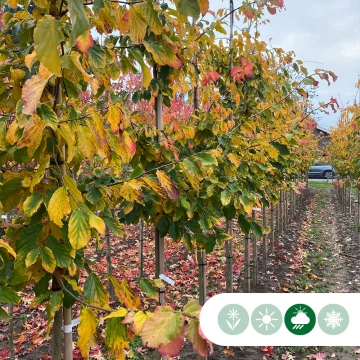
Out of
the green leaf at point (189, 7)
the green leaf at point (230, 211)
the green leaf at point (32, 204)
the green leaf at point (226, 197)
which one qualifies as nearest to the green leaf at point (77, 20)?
the green leaf at point (189, 7)

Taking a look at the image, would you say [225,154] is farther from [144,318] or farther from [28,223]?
[144,318]

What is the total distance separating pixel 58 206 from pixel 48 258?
9.1 inches

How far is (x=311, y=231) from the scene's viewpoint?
9805mm

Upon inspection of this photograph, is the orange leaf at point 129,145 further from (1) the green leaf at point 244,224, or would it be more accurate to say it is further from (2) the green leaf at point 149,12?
(1) the green leaf at point 244,224

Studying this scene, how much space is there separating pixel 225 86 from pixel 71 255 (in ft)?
9.58

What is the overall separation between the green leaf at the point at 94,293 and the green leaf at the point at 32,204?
13.7 inches

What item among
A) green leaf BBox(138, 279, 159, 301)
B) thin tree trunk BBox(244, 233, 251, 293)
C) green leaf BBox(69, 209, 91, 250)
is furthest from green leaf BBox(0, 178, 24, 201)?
thin tree trunk BBox(244, 233, 251, 293)

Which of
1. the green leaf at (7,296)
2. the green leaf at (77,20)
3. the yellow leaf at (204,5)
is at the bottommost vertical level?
the green leaf at (7,296)

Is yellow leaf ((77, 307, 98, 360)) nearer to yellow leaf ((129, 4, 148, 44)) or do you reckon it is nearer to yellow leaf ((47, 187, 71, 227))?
yellow leaf ((47, 187, 71, 227))

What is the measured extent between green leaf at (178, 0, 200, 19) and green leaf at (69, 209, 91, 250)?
2.11ft

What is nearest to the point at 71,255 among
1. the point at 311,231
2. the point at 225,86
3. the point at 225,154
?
the point at 225,154

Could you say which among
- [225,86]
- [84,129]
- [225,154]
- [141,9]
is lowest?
[84,129]

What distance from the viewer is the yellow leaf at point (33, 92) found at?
845 mm

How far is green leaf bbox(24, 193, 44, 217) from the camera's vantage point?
108 cm
